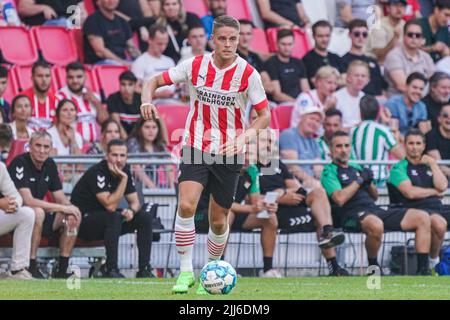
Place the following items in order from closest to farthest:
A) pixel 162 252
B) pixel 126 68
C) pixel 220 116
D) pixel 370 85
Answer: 1. pixel 220 116
2. pixel 162 252
3. pixel 126 68
4. pixel 370 85

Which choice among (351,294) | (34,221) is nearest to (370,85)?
(34,221)

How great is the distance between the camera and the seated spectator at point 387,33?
21.6m

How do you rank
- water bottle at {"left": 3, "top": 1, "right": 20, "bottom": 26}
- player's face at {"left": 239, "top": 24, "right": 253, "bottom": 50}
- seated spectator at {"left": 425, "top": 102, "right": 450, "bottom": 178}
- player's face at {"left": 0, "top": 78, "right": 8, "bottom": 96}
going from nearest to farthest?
player's face at {"left": 0, "top": 78, "right": 8, "bottom": 96} < seated spectator at {"left": 425, "top": 102, "right": 450, "bottom": 178} < water bottle at {"left": 3, "top": 1, "right": 20, "bottom": 26} < player's face at {"left": 239, "top": 24, "right": 253, "bottom": 50}

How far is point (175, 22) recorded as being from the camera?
19844 millimetres

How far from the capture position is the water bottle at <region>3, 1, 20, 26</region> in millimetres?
18844

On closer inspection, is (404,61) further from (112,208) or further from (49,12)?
(112,208)

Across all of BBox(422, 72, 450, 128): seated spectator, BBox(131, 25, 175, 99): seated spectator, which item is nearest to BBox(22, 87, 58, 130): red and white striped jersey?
BBox(131, 25, 175, 99): seated spectator

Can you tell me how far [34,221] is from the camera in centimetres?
1502

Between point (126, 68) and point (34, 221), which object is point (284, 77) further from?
point (34, 221)

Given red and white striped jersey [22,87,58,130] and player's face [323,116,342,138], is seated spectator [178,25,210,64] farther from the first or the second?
red and white striped jersey [22,87,58,130]

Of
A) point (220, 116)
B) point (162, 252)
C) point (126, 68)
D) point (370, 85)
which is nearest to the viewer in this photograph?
point (220, 116)

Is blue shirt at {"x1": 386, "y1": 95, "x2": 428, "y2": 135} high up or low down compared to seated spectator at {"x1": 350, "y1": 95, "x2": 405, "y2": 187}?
up

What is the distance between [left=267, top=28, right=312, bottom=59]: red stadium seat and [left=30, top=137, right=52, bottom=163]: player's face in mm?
6656

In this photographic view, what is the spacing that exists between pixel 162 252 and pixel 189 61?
5194 millimetres
